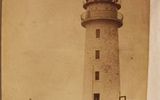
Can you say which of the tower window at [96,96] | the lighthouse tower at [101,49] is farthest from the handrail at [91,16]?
the tower window at [96,96]

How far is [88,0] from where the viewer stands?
1.57 m

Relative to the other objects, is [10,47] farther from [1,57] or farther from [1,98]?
[1,98]

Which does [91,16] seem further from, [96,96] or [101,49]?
[96,96]

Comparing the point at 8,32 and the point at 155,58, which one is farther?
the point at 8,32

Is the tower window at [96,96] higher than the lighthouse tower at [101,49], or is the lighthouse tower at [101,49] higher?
the lighthouse tower at [101,49]

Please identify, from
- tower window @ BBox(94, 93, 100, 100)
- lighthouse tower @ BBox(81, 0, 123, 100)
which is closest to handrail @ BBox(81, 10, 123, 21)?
lighthouse tower @ BBox(81, 0, 123, 100)

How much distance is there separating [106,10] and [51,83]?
37 centimetres

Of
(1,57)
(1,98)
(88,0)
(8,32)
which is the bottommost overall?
(1,98)

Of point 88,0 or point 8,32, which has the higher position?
point 88,0

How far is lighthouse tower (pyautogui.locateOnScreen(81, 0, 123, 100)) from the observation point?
59.9 inches

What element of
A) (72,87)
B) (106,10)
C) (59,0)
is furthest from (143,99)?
(59,0)

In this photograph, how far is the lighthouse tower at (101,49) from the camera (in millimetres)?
1521

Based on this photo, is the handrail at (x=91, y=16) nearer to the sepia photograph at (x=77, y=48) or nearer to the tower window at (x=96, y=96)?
the sepia photograph at (x=77, y=48)

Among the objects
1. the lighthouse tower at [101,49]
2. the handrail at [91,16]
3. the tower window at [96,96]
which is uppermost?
the handrail at [91,16]
